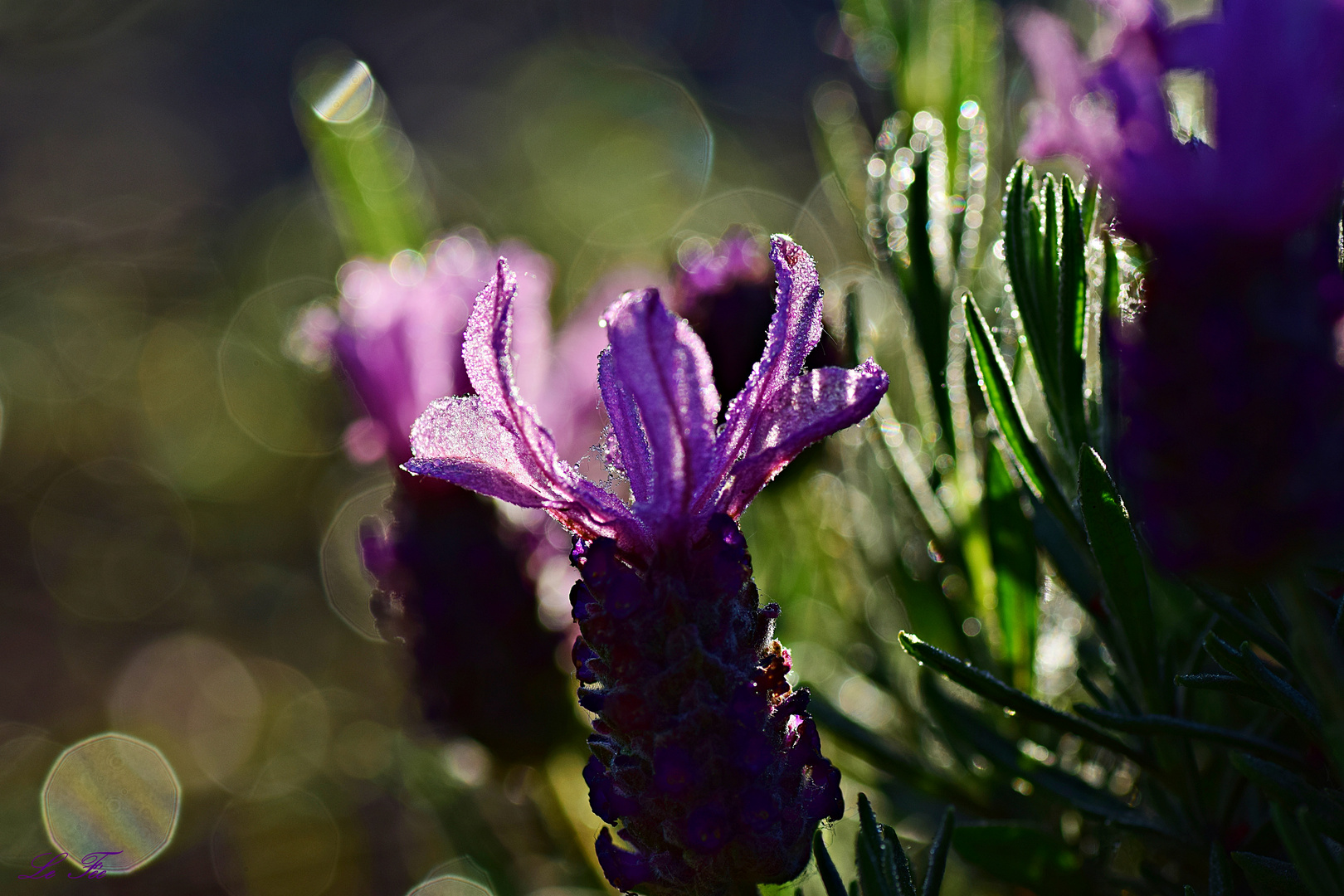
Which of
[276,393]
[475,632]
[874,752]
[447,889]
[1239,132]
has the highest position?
[1239,132]

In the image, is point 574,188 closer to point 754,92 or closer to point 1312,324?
point 754,92

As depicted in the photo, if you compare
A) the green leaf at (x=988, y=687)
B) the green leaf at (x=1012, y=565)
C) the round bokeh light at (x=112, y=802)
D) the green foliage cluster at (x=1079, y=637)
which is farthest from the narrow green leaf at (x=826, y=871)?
the round bokeh light at (x=112, y=802)

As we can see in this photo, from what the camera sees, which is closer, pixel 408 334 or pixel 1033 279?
A: pixel 1033 279

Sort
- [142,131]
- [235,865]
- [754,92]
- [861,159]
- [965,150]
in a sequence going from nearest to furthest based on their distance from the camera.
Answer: [965,150], [861,159], [235,865], [142,131], [754,92]

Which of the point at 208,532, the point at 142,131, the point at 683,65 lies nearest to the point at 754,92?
the point at 683,65

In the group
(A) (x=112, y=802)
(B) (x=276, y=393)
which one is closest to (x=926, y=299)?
(A) (x=112, y=802)

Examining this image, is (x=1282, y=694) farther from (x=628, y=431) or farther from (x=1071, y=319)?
(x=628, y=431)
